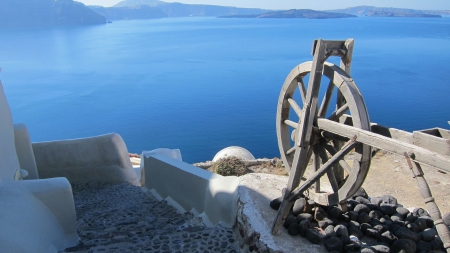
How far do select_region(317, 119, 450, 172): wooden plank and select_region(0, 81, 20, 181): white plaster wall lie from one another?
15.9 ft

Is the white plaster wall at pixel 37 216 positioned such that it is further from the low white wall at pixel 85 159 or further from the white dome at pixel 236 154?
the white dome at pixel 236 154

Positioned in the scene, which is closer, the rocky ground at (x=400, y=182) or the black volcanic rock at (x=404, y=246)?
the black volcanic rock at (x=404, y=246)

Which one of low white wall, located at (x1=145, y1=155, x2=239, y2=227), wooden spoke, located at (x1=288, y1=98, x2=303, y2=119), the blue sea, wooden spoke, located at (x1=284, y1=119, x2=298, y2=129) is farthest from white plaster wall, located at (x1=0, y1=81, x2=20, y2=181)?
the blue sea

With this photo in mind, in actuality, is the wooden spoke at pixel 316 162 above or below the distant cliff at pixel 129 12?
below

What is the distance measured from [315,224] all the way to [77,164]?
6186 mm

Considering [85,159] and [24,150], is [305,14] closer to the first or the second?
[85,159]

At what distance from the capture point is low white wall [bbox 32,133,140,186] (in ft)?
29.7

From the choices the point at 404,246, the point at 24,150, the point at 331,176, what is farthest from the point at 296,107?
the point at 24,150

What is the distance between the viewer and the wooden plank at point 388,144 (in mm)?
3254

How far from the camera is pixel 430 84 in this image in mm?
32531

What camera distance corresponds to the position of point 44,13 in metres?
85.3

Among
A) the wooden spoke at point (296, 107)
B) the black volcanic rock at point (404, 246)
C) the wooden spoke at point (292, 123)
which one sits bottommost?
the black volcanic rock at point (404, 246)

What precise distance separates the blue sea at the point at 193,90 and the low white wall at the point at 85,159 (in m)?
13.5

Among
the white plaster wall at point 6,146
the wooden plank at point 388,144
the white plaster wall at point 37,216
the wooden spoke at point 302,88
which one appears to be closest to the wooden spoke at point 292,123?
the wooden spoke at point 302,88
